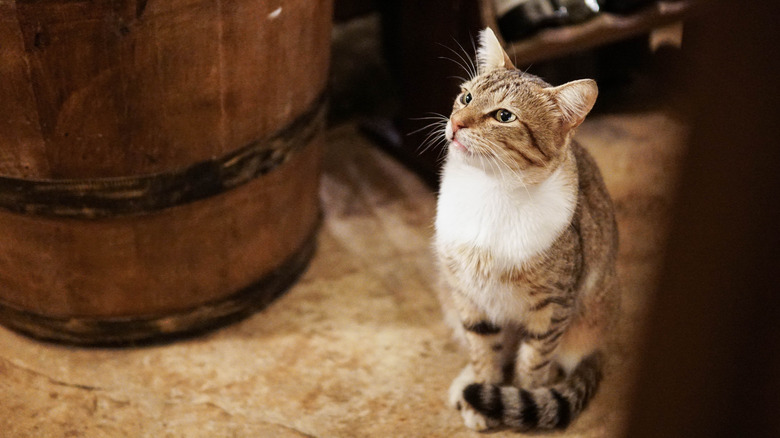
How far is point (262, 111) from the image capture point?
1.96 m

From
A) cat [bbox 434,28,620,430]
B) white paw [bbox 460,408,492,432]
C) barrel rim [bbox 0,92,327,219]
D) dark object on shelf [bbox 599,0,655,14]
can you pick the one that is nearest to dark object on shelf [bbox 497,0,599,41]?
dark object on shelf [bbox 599,0,655,14]

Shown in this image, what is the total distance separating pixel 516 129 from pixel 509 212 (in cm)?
20

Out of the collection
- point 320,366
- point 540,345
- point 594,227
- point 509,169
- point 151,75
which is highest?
point 151,75

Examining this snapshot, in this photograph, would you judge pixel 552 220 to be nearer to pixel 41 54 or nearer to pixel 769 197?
pixel 769 197

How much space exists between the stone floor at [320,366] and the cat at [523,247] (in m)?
0.14

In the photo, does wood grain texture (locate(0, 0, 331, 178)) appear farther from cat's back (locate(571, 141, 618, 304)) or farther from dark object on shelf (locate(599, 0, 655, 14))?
dark object on shelf (locate(599, 0, 655, 14))

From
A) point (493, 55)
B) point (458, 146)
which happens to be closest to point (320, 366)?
point (458, 146)

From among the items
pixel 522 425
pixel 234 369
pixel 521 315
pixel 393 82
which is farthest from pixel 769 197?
pixel 393 82

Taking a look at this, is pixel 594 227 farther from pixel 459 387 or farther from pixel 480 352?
pixel 459 387

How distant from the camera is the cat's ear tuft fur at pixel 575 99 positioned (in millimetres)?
1481

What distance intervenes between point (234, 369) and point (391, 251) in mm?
768

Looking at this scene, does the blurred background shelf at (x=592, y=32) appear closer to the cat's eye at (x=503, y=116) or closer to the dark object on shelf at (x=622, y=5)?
the dark object on shelf at (x=622, y=5)

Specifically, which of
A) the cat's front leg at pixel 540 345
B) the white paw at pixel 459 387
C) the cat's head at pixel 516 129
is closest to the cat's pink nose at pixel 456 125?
the cat's head at pixel 516 129

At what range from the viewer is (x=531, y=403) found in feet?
5.93
